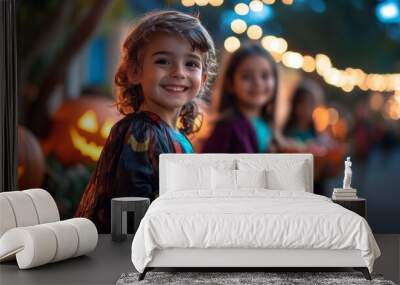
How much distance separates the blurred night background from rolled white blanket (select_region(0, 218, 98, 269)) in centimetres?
203

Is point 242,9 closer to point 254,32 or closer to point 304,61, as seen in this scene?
point 254,32

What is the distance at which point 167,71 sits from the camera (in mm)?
7348

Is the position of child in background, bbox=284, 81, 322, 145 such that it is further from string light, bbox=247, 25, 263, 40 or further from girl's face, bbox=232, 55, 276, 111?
string light, bbox=247, 25, 263, 40

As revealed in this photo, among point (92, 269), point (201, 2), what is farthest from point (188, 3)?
point (92, 269)

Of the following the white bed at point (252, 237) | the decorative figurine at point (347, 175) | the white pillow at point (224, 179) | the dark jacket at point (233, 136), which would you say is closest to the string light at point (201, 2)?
the dark jacket at point (233, 136)

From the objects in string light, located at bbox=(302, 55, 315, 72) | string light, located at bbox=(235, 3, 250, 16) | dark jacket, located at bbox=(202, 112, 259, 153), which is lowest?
dark jacket, located at bbox=(202, 112, 259, 153)

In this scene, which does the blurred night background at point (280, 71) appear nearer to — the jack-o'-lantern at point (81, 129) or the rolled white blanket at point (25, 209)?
the jack-o'-lantern at point (81, 129)

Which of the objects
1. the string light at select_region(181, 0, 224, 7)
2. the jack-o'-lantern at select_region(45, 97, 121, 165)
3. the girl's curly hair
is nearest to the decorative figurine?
the girl's curly hair

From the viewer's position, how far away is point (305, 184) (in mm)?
6914

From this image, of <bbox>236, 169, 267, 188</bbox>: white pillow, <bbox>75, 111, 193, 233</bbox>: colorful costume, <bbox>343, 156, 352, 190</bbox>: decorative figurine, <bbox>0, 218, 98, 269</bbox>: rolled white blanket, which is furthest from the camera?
<bbox>75, 111, 193, 233</bbox>: colorful costume

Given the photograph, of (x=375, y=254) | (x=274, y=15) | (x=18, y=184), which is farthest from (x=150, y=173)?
(x=375, y=254)

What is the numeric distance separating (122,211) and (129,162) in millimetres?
763

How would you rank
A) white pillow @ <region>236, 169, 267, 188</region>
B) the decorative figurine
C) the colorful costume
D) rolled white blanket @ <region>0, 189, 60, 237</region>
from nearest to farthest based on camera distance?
1. rolled white blanket @ <region>0, 189, 60, 237</region>
2. white pillow @ <region>236, 169, 267, 188</region>
3. the decorative figurine
4. the colorful costume

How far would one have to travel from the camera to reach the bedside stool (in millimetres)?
6691
